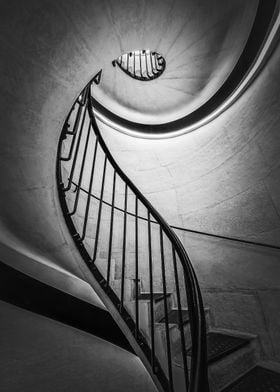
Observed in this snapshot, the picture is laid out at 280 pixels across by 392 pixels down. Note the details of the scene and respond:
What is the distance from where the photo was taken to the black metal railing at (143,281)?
0.97 metres

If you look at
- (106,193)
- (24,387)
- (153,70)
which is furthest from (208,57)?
(24,387)

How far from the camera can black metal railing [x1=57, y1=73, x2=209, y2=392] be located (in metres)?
0.97

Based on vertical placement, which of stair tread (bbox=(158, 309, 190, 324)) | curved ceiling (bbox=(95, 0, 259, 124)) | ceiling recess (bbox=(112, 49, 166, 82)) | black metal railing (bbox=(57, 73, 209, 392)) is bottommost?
stair tread (bbox=(158, 309, 190, 324))

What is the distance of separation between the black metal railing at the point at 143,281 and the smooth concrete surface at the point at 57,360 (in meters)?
0.27

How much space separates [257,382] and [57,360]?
1265 mm

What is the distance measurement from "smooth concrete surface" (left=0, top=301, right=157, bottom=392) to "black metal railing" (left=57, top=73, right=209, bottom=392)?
0.27 m

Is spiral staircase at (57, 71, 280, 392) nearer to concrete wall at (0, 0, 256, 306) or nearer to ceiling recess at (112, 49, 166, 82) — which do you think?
concrete wall at (0, 0, 256, 306)

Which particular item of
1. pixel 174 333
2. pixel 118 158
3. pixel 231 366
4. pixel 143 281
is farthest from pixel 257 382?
pixel 118 158

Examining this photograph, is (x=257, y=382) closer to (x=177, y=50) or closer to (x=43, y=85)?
(x=43, y=85)

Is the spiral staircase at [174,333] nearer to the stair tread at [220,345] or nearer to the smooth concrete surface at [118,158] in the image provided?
the stair tread at [220,345]

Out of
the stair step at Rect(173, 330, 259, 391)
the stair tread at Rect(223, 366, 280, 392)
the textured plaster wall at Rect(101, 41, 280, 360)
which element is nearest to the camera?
the stair tread at Rect(223, 366, 280, 392)

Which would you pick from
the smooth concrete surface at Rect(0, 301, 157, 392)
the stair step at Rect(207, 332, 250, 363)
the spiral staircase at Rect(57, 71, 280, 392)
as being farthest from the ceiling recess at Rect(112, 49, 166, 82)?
the smooth concrete surface at Rect(0, 301, 157, 392)

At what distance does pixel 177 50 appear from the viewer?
2.68 metres

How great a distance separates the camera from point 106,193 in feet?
9.86
